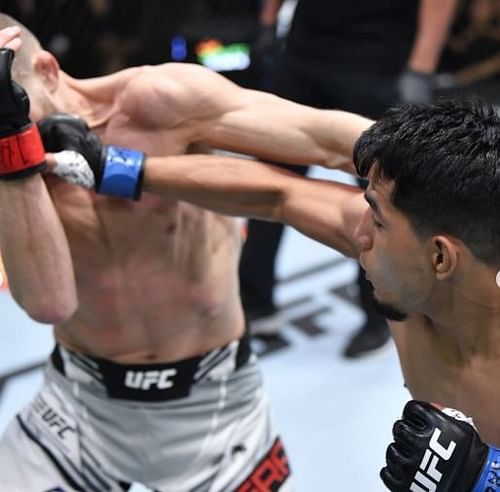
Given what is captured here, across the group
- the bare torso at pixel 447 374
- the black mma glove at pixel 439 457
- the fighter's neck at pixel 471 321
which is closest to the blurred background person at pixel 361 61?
the bare torso at pixel 447 374

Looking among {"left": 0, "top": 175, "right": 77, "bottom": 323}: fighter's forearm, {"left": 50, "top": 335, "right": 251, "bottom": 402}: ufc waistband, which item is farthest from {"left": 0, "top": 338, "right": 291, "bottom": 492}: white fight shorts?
{"left": 0, "top": 175, "right": 77, "bottom": 323}: fighter's forearm

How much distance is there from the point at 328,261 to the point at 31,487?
5.90ft

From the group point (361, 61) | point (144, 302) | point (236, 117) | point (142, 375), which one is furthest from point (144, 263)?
point (361, 61)

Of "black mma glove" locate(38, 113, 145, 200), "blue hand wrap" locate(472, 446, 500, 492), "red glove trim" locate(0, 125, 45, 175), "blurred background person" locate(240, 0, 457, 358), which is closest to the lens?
"blue hand wrap" locate(472, 446, 500, 492)

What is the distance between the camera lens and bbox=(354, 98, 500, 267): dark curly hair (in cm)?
83

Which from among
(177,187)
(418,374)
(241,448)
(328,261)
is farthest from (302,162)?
(328,261)

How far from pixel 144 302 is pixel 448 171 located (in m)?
0.64

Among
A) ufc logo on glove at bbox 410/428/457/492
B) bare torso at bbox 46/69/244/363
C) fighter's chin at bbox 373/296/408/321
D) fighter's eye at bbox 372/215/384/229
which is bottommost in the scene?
bare torso at bbox 46/69/244/363

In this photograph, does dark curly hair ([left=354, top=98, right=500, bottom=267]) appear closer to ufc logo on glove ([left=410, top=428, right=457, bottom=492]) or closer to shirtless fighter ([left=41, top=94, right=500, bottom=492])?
shirtless fighter ([left=41, top=94, right=500, bottom=492])

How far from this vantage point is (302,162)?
1.19 meters

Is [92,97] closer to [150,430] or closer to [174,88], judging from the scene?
[174,88]

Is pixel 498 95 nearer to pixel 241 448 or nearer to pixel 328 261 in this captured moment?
pixel 328 261

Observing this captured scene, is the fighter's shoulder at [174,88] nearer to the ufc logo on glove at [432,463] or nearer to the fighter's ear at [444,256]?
the fighter's ear at [444,256]

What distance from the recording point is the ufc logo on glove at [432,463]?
80 centimetres
